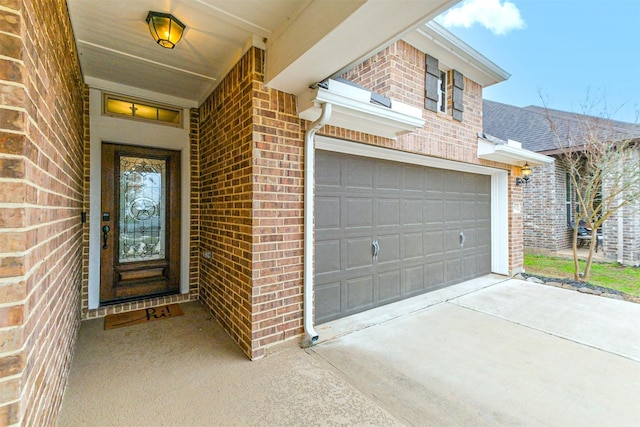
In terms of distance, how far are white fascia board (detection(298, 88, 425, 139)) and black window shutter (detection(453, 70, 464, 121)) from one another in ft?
6.03

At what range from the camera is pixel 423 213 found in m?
4.79

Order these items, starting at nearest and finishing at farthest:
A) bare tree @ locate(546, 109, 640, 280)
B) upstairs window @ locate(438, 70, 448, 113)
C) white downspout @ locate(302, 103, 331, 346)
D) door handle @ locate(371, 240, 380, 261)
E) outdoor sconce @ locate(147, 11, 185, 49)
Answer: outdoor sconce @ locate(147, 11, 185, 49) → white downspout @ locate(302, 103, 331, 346) → door handle @ locate(371, 240, 380, 261) → upstairs window @ locate(438, 70, 448, 113) → bare tree @ locate(546, 109, 640, 280)

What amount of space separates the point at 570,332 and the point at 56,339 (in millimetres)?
5028

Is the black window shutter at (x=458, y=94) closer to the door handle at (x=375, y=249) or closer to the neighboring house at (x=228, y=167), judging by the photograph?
the neighboring house at (x=228, y=167)

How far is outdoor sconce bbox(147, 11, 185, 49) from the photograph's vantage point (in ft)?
7.38

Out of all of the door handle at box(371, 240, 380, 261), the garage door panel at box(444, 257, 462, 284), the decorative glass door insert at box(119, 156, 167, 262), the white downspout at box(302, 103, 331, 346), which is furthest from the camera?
the garage door panel at box(444, 257, 462, 284)

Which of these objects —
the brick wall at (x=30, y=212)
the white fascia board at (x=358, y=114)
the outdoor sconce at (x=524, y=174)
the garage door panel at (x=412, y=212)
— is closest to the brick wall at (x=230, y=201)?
the white fascia board at (x=358, y=114)

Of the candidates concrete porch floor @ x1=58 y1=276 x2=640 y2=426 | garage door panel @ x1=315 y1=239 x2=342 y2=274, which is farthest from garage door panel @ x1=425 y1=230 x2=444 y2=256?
garage door panel @ x1=315 y1=239 x2=342 y2=274

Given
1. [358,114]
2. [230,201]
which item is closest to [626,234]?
[358,114]

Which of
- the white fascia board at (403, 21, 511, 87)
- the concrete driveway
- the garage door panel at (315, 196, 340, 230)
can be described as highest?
the white fascia board at (403, 21, 511, 87)

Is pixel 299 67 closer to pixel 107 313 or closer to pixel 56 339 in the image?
pixel 56 339

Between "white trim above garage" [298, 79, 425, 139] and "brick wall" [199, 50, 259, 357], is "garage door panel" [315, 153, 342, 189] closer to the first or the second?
"white trim above garage" [298, 79, 425, 139]

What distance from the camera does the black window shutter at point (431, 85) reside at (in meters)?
4.64

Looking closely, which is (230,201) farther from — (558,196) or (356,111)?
(558,196)
